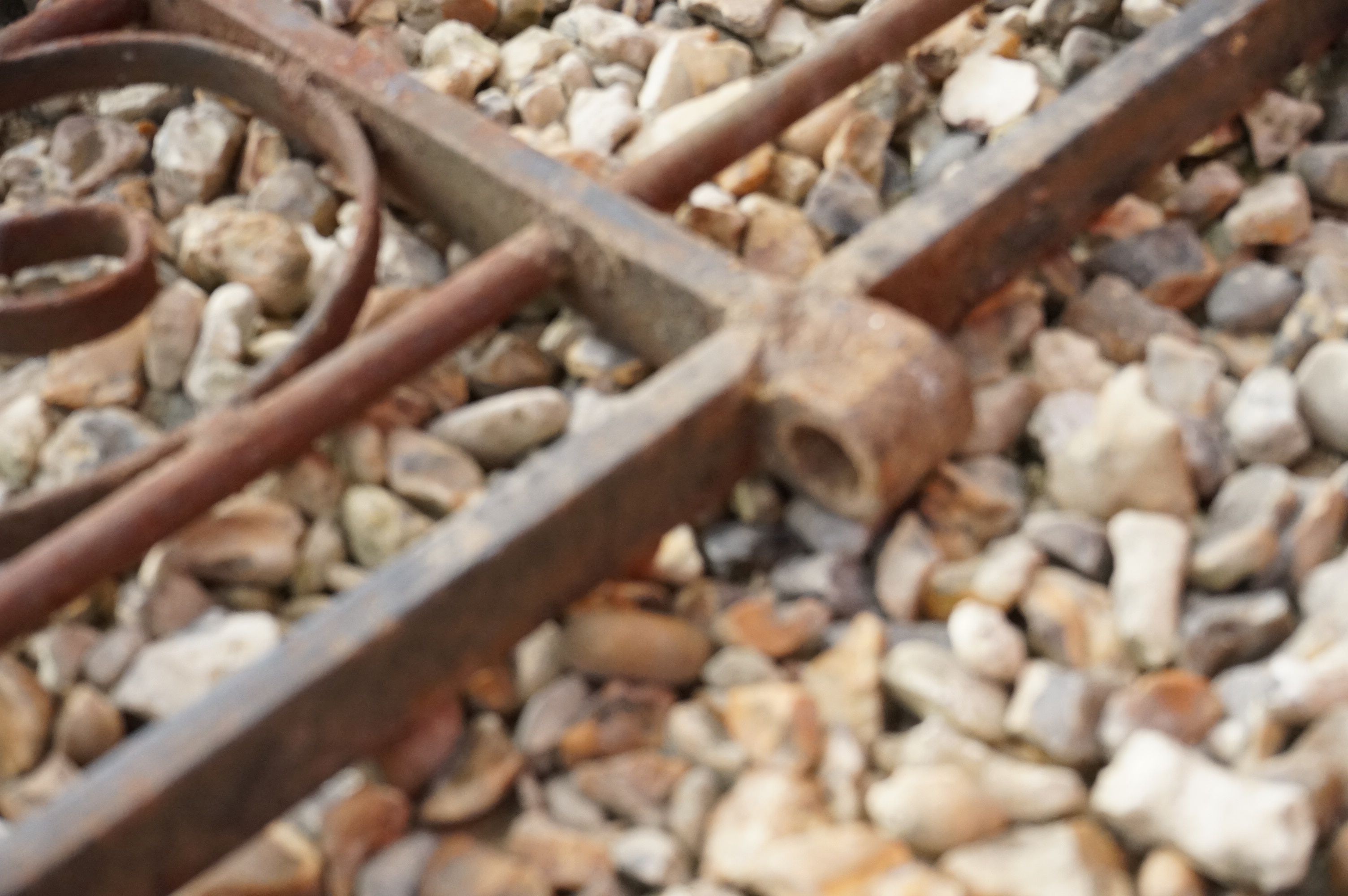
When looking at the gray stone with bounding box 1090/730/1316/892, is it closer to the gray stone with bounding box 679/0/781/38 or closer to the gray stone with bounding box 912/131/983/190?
the gray stone with bounding box 912/131/983/190

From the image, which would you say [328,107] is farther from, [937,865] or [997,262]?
[937,865]

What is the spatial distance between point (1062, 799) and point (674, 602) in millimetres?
387

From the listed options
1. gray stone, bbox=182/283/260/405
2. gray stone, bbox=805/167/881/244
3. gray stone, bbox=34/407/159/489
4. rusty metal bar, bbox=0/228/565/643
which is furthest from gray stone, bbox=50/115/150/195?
gray stone, bbox=805/167/881/244

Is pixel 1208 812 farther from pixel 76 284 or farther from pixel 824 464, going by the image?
pixel 76 284

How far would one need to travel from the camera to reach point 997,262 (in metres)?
1.39

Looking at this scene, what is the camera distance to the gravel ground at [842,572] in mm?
1044

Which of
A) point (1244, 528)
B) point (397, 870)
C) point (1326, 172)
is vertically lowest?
point (397, 870)

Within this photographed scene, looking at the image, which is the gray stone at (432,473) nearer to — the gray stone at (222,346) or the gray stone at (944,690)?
the gray stone at (222,346)

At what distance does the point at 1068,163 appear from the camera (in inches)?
54.9

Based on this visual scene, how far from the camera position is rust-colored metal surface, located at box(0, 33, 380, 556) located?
49.2 inches

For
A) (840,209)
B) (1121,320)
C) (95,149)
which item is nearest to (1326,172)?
(1121,320)

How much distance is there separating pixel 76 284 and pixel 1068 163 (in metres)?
1.11

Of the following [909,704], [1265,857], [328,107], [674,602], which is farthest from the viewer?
[328,107]

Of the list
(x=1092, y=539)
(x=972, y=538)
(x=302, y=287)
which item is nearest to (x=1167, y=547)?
(x=1092, y=539)
